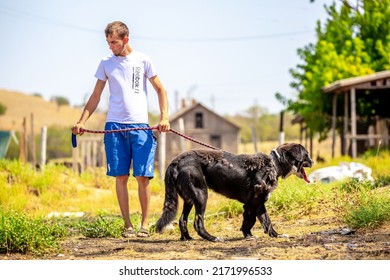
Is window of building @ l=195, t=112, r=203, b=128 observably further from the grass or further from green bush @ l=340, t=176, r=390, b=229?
green bush @ l=340, t=176, r=390, b=229

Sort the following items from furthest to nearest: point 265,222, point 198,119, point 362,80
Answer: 1. point 198,119
2. point 362,80
3. point 265,222

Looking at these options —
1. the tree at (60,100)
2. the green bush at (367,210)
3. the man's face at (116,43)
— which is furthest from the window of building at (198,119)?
the man's face at (116,43)

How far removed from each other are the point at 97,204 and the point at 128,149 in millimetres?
5229

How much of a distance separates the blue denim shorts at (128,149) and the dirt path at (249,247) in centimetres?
72

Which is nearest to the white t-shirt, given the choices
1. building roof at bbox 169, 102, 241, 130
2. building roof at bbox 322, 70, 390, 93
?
building roof at bbox 322, 70, 390, 93

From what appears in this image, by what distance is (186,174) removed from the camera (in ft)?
23.2

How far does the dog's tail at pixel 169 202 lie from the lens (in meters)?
7.12

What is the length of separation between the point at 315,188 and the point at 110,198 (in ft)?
16.0

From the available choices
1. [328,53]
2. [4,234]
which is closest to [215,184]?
[4,234]

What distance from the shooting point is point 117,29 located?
728 centimetres

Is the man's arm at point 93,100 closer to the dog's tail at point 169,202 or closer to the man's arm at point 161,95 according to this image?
the man's arm at point 161,95

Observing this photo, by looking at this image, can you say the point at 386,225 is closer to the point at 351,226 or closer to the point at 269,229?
the point at 351,226

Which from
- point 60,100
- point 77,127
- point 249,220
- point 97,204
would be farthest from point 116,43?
point 60,100

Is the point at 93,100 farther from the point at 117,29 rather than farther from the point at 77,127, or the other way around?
the point at 117,29
